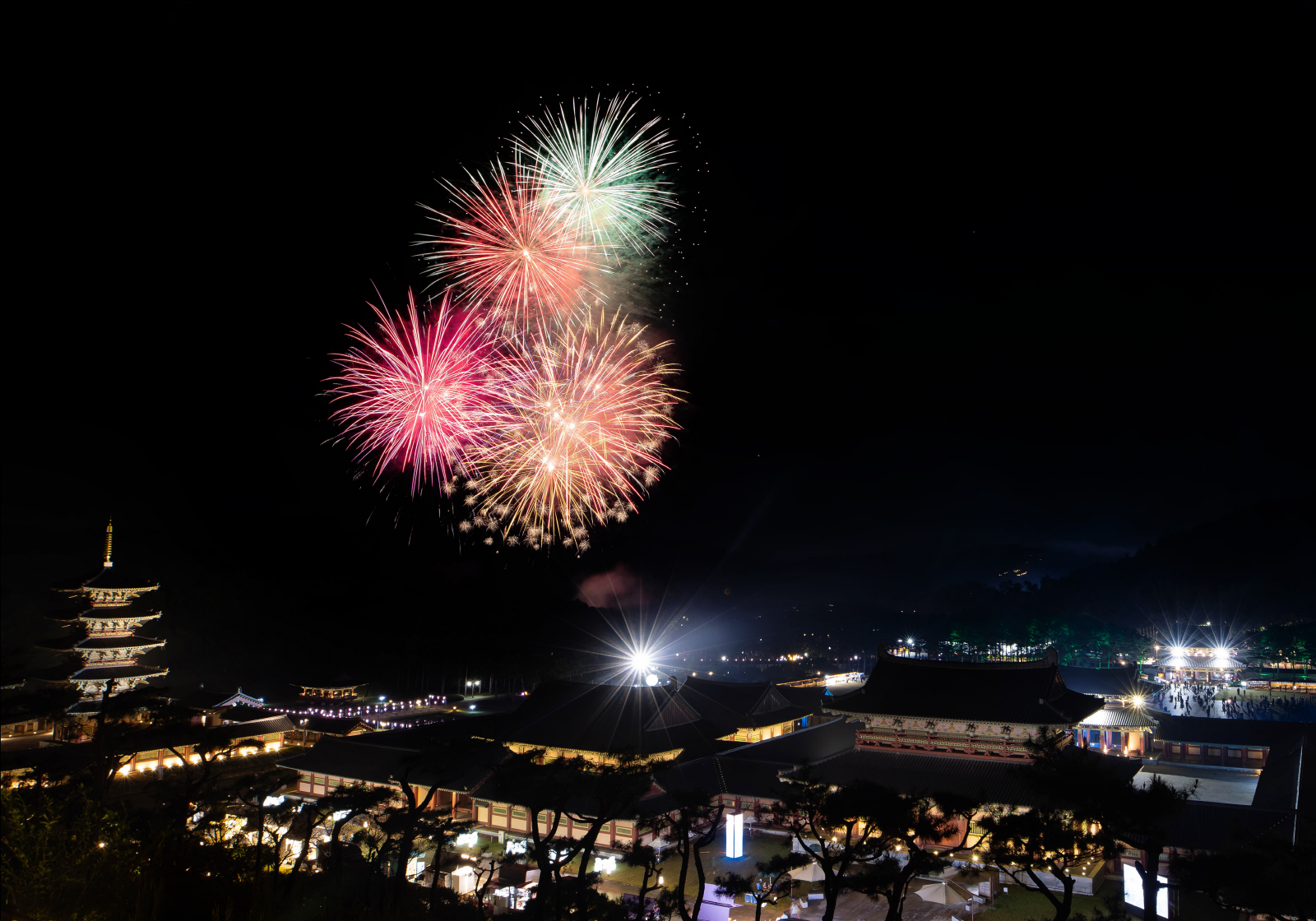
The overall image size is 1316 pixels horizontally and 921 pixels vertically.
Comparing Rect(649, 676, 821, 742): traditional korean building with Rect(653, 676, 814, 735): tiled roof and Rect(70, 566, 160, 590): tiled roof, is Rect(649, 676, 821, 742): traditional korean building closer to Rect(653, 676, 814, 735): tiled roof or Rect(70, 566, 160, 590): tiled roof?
Rect(653, 676, 814, 735): tiled roof

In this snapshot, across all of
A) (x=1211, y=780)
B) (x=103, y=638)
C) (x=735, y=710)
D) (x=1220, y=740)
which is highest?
(x=103, y=638)

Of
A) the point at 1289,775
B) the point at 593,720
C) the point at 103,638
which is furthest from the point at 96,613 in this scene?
the point at 1289,775

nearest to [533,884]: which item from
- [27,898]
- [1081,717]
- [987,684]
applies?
[27,898]

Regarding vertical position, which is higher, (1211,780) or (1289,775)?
(1289,775)

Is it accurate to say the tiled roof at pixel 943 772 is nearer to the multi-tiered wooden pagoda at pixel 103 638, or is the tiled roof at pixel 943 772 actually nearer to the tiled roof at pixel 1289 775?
the tiled roof at pixel 1289 775

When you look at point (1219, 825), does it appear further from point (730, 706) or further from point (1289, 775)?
point (730, 706)

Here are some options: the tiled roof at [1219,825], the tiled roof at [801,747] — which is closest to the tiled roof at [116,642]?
the tiled roof at [801,747]

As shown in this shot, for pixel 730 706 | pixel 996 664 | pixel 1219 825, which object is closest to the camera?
pixel 1219 825
